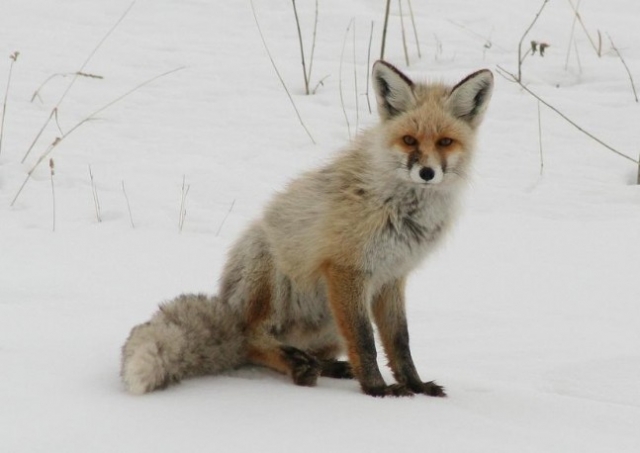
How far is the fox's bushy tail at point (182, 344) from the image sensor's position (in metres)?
3.46

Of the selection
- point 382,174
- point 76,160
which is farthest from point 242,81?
point 382,174

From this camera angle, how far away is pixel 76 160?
23.1ft

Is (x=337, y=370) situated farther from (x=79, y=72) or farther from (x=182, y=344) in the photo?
(x=79, y=72)

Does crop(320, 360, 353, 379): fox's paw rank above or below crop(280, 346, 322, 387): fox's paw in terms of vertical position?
below

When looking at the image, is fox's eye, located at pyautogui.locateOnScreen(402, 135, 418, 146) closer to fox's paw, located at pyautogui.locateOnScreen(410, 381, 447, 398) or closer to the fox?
the fox

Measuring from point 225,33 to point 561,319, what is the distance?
559 centimetres

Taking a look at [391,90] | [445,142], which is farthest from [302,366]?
[391,90]

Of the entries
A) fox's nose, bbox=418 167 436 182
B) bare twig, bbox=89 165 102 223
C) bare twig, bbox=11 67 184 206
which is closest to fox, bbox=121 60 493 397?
fox's nose, bbox=418 167 436 182

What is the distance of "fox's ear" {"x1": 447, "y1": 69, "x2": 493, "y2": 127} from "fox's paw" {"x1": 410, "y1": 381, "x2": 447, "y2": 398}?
3.82 feet

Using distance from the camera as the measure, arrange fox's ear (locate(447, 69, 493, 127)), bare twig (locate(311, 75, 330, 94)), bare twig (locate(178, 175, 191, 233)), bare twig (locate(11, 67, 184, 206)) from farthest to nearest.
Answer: bare twig (locate(311, 75, 330, 94)) < bare twig (locate(11, 67, 184, 206)) < bare twig (locate(178, 175, 191, 233)) < fox's ear (locate(447, 69, 493, 127))

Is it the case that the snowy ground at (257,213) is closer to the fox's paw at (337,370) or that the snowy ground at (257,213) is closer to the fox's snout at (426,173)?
the fox's paw at (337,370)

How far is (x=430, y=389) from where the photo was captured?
3938 millimetres

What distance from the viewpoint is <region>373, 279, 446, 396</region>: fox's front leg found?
4105mm

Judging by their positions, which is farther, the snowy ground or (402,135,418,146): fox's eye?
(402,135,418,146): fox's eye
